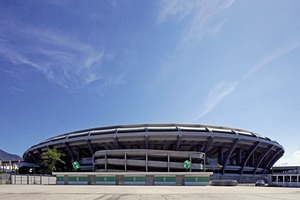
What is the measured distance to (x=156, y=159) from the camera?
90.5 metres

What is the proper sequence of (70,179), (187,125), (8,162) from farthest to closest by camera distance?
1. (8,162)
2. (187,125)
3. (70,179)

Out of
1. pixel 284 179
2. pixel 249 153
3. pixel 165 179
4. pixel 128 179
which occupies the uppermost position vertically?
pixel 249 153

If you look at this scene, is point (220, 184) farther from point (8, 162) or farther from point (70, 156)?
point (8, 162)

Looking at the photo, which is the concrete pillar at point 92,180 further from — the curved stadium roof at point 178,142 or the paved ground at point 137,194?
the paved ground at point 137,194

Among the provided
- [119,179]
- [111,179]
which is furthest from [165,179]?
[111,179]

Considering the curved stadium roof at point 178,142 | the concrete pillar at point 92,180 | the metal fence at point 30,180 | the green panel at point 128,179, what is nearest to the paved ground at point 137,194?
the green panel at point 128,179

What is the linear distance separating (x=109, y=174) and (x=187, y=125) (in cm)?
3840

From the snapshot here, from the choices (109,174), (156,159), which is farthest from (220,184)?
(156,159)

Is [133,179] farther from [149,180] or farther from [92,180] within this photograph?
[92,180]

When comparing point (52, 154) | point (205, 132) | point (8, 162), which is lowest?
point (8, 162)

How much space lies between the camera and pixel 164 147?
104 m

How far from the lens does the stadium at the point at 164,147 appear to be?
87500mm

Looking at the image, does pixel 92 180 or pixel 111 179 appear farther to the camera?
pixel 92 180

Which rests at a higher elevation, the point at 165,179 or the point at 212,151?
the point at 212,151
